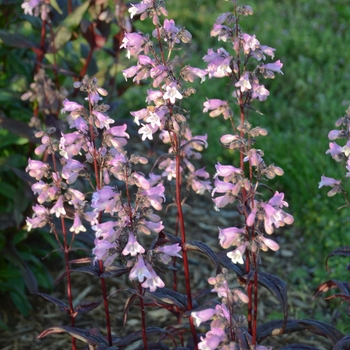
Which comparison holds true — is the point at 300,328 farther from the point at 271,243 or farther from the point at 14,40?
the point at 14,40

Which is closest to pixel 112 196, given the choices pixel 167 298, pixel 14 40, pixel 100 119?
pixel 100 119

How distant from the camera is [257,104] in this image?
20.6 feet

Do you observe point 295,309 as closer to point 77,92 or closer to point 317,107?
point 77,92

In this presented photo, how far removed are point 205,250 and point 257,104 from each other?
161 inches

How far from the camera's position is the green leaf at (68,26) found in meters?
3.54

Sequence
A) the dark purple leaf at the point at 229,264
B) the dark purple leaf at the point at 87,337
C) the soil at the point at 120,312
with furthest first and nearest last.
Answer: the soil at the point at 120,312 < the dark purple leaf at the point at 229,264 < the dark purple leaf at the point at 87,337

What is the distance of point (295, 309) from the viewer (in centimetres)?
388

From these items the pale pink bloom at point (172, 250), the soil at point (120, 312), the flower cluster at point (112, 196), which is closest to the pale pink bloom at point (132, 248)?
the flower cluster at point (112, 196)

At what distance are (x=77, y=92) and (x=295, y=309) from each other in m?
1.78

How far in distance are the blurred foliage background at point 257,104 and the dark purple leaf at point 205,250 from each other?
1.17 metres

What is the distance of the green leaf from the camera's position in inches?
139

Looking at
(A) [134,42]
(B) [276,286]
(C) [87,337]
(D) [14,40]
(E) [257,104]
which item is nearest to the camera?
(A) [134,42]

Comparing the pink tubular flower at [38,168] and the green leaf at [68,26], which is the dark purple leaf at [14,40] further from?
the pink tubular flower at [38,168]

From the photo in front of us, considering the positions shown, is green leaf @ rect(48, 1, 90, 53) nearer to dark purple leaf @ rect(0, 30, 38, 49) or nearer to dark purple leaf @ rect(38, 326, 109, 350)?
dark purple leaf @ rect(0, 30, 38, 49)
